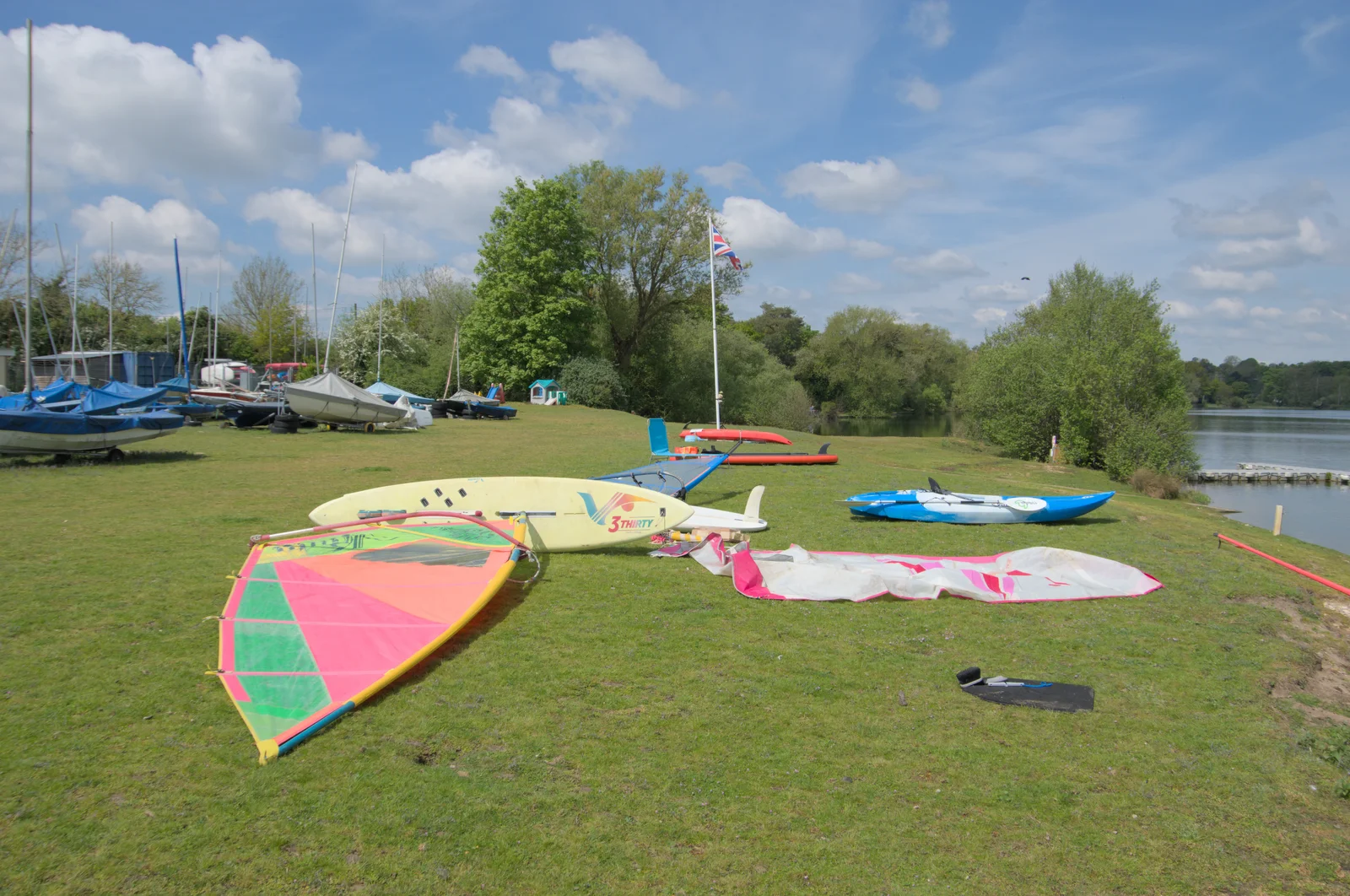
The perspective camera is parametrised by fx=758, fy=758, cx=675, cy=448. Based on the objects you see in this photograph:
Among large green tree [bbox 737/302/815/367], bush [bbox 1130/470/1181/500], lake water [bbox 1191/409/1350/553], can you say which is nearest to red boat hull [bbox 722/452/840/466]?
bush [bbox 1130/470/1181/500]

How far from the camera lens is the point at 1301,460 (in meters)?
37.8

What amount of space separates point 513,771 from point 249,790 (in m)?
1.29

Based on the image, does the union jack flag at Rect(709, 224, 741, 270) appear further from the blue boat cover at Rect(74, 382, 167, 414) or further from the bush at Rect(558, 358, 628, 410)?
the bush at Rect(558, 358, 628, 410)

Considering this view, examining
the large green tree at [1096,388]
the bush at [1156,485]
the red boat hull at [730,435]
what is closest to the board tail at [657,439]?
the red boat hull at [730,435]

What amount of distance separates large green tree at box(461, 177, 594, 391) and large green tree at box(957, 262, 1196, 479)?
2038cm

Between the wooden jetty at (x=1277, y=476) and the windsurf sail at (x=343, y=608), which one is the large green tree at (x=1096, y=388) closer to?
the wooden jetty at (x=1277, y=476)

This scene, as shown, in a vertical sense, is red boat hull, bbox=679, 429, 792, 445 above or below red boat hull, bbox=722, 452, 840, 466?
above

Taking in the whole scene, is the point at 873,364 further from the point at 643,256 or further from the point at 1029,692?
the point at 1029,692

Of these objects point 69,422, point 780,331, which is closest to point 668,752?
point 69,422

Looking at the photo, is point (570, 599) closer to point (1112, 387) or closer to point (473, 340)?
point (1112, 387)

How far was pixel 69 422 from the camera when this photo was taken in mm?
12852

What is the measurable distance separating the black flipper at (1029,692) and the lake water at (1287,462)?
16868 millimetres

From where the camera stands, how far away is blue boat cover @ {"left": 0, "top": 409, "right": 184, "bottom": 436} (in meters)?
12.4

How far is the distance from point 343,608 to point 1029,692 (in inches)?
205
